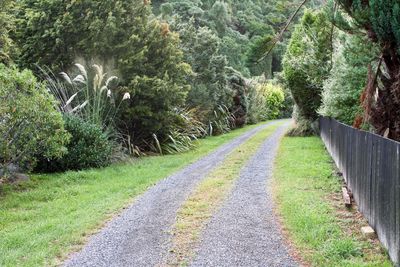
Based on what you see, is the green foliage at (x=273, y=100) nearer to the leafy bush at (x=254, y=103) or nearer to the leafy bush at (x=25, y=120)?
the leafy bush at (x=254, y=103)

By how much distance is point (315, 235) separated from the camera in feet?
20.2

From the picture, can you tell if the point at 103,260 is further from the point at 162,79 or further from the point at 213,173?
the point at 162,79

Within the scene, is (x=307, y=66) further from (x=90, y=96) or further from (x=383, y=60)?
(x=383, y=60)

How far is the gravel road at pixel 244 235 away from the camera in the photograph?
5.36 metres

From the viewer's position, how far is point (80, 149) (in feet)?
40.4

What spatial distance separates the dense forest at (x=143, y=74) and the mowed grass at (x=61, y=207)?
0.70 metres

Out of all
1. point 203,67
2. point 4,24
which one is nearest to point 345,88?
point 4,24

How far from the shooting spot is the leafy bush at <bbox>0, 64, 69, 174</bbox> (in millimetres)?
8969

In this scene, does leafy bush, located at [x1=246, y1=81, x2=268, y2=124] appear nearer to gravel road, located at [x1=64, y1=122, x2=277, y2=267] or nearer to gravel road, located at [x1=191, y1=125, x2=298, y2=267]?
gravel road, located at [x1=64, y1=122, x2=277, y2=267]

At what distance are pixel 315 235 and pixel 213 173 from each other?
18.8 ft

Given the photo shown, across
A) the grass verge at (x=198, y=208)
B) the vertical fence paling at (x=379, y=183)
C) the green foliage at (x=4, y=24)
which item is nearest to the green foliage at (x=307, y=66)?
the grass verge at (x=198, y=208)

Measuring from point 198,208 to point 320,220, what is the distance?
6.93 feet

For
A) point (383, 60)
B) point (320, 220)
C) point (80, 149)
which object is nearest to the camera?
point (320, 220)

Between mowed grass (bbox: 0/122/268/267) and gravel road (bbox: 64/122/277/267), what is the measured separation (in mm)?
247
